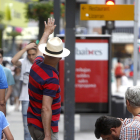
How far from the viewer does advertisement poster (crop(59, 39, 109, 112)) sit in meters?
7.97

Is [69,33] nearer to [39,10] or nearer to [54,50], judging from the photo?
[54,50]

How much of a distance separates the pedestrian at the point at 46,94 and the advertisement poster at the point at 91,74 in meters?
4.41

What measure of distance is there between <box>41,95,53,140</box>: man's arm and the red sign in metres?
4.64

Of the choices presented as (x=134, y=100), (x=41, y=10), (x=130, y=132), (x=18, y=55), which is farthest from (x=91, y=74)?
(x=130, y=132)

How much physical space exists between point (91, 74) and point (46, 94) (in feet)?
15.7

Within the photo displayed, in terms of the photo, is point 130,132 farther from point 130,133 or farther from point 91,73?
point 91,73

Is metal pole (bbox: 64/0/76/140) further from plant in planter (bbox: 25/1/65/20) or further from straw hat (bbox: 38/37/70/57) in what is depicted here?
plant in planter (bbox: 25/1/65/20)

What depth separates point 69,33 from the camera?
5.27 meters

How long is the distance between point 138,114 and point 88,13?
11.4ft

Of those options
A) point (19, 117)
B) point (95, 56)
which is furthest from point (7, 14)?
point (95, 56)

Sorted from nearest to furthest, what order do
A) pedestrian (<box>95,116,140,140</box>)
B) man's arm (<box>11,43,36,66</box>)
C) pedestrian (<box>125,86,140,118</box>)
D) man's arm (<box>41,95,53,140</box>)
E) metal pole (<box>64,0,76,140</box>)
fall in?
pedestrian (<box>95,116,140,140</box>) < pedestrian (<box>125,86,140,118</box>) < man's arm (<box>41,95,53,140</box>) < man's arm (<box>11,43,36,66</box>) < metal pole (<box>64,0,76,140</box>)

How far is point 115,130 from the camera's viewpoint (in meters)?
2.71

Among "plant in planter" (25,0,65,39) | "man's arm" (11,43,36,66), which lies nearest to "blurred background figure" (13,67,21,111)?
"plant in planter" (25,0,65,39)

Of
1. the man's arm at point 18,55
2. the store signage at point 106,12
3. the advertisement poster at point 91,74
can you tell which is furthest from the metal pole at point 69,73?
the advertisement poster at point 91,74
